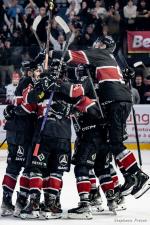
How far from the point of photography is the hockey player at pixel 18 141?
8.66 meters

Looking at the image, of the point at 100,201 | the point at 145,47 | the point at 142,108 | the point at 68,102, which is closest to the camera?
the point at 68,102

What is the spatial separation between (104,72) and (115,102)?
31 cm

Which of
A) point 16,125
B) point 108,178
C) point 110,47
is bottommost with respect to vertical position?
point 108,178

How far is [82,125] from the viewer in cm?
879

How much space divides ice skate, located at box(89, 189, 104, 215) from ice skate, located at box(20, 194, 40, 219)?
75 centimetres

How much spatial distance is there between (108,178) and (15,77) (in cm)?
654

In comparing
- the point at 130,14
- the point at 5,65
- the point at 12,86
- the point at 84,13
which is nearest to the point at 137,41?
the point at 130,14

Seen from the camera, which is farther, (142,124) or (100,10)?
(100,10)

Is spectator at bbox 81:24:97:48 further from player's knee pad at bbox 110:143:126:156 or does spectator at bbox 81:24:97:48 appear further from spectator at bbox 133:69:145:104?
player's knee pad at bbox 110:143:126:156

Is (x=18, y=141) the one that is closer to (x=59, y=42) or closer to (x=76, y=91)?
(x=76, y=91)

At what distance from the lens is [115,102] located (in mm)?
8742

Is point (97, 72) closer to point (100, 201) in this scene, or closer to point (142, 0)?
point (100, 201)

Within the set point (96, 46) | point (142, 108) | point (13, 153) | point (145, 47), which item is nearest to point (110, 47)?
point (96, 46)

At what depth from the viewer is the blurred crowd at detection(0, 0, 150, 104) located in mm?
16141
